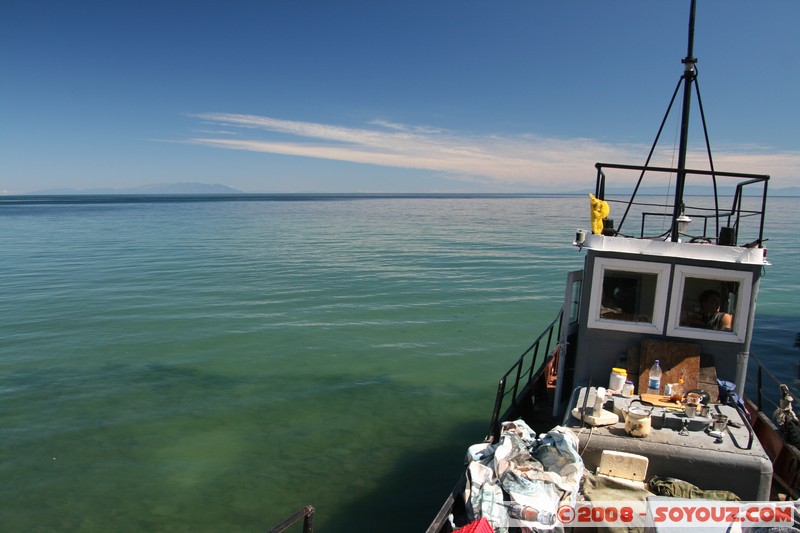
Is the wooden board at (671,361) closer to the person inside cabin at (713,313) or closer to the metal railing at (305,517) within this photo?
the person inside cabin at (713,313)

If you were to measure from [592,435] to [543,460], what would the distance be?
94cm

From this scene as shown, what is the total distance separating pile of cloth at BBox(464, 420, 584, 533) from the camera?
6656mm

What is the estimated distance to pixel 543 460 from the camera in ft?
24.0

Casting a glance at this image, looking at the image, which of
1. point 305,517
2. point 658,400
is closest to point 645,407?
point 658,400

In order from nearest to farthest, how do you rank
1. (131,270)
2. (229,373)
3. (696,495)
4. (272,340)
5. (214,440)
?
(696,495) → (214,440) → (229,373) → (272,340) → (131,270)

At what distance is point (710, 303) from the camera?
377 inches

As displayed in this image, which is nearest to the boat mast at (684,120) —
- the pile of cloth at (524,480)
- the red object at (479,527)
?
the pile of cloth at (524,480)

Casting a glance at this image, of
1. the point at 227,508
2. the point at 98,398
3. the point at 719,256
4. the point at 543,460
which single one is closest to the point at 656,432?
the point at 543,460

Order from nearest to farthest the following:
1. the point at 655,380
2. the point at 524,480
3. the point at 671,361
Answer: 1. the point at 524,480
2. the point at 655,380
3. the point at 671,361

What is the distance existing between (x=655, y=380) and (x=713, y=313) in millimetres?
1776

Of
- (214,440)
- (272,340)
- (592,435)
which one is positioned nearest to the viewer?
(592,435)

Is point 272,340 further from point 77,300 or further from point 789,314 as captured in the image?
point 789,314

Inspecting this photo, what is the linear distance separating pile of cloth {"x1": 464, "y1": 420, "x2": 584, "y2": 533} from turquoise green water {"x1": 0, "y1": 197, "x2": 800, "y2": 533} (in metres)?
4.14

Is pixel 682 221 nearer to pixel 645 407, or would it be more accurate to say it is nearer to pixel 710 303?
pixel 710 303
